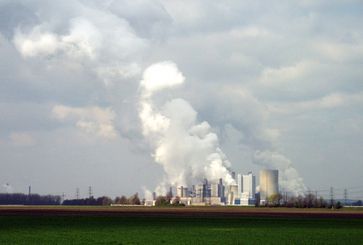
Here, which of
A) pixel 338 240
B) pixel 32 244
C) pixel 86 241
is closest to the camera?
pixel 32 244

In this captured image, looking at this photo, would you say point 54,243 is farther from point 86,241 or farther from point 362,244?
point 362,244

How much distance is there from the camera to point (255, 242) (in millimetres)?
49688

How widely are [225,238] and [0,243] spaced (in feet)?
62.1

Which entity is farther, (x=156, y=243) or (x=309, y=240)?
(x=309, y=240)

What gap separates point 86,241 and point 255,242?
523 inches

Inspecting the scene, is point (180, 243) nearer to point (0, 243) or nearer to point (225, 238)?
point (225, 238)

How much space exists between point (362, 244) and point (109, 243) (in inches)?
756

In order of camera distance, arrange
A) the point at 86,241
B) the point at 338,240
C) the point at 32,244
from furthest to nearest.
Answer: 1. the point at 338,240
2. the point at 86,241
3. the point at 32,244

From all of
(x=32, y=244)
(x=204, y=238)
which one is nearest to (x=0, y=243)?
(x=32, y=244)

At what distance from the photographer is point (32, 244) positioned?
45.8 m

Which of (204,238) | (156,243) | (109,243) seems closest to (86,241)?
(109,243)

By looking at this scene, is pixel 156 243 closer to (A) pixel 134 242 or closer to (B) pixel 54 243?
(A) pixel 134 242

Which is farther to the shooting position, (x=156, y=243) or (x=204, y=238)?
(x=204, y=238)

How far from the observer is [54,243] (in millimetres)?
46750
